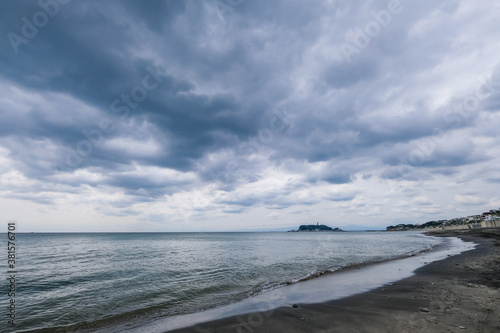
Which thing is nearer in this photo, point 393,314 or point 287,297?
point 393,314

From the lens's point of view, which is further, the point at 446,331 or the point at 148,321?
the point at 148,321

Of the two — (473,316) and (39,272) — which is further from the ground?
(473,316)

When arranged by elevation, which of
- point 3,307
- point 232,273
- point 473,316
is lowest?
point 232,273

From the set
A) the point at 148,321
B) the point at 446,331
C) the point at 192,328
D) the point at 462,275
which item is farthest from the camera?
the point at 462,275

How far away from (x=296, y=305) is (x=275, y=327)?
9.33 feet

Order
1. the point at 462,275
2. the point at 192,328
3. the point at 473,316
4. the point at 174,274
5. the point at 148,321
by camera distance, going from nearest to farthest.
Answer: the point at 473,316 → the point at 192,328 → the point at 148,321 → the point at 462,275 → the point at 174,274

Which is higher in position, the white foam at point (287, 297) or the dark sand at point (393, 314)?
the dark sand at point (393, 314)

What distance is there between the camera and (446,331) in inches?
270

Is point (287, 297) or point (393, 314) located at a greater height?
point (393, 314)

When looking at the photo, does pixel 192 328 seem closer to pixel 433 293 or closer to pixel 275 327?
pixel 275 327

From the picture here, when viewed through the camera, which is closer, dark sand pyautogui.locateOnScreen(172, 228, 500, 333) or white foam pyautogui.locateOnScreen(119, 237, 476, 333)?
dark sand pyautogui.locateOnScreen(172, 228, 500, 333)

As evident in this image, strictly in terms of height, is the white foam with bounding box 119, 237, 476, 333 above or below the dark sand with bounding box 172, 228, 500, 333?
below

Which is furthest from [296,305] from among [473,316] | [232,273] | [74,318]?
[232,273]

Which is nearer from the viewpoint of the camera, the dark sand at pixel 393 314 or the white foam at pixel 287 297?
the dark sand at pixel 393 314
